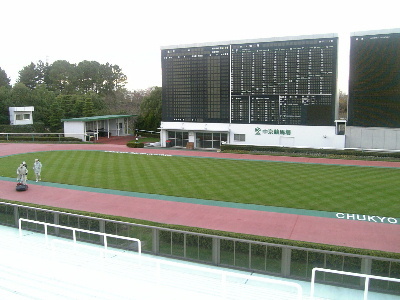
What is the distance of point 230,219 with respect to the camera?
46.8ft

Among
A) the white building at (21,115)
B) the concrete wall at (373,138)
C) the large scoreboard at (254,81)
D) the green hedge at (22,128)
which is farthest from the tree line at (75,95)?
the concrete wall at (373,138)

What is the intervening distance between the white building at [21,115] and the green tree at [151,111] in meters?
14.8

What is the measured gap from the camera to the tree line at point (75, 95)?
5009 centimetres

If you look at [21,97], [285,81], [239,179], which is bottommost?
[239,179]

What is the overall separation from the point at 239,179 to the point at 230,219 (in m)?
7.16

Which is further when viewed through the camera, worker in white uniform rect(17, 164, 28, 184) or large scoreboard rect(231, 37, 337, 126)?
large scoreboard rect(231, 37, 337, 126)

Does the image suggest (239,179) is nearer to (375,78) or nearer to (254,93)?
(254,93)

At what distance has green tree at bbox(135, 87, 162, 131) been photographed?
49.5 meters

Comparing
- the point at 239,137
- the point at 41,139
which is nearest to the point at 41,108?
the point at 41,139

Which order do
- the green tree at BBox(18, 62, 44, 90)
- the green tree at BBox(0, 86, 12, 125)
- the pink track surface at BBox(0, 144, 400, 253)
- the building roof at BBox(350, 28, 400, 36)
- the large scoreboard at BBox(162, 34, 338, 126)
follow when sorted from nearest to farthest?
the pink track surface at BBox(0, 144, 400, 253)
the building roof at BBox(350, 28, 400, 36)
the large scoreboard at BBox(162, 34, 338, 126)
the green tree at BBox(0, 86, 12, 125)
the green tree at BBox(18, 62, 44, 90)

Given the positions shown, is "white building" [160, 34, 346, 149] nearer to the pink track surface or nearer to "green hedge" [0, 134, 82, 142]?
"green hedge" [0, 134, 82, 142]

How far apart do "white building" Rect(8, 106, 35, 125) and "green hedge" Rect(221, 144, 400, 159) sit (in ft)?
96.6

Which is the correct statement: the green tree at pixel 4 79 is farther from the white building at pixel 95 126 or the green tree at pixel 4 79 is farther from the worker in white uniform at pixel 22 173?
the worker in white uniform at pixel 22 173

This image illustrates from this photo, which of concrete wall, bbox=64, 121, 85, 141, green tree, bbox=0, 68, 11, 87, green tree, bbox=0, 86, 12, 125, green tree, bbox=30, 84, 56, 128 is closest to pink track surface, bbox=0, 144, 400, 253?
concrete wall, bbox=64, 121, 85, 141
